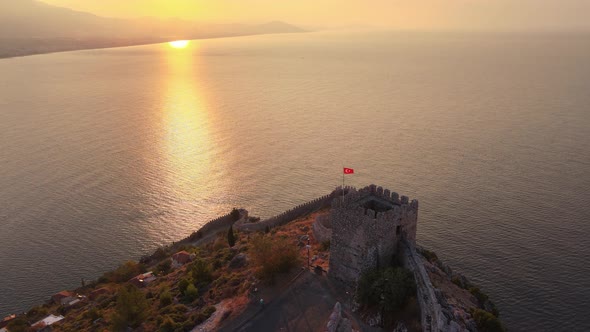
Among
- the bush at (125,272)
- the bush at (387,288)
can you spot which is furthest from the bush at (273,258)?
the bush at (125,272)

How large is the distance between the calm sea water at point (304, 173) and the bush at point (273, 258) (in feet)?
72.6

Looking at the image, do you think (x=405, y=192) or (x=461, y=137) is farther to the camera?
(x=461, y=137)

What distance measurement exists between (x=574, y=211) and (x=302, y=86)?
111338mm

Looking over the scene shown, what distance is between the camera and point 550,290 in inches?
1897

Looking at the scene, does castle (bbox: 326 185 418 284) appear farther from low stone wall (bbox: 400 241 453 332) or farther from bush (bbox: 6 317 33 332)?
bush (bbox: 6 317 33 332)

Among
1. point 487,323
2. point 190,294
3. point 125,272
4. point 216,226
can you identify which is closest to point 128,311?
point 190,294

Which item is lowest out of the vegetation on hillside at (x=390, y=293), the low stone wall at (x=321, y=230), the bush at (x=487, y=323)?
the bush at (x=487, y=323)

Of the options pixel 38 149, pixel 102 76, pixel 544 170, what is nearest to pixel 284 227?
pixel 544 170

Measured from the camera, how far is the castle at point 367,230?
31.7 m

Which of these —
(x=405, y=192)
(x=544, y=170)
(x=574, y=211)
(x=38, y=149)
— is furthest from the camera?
(x=38, y=149)

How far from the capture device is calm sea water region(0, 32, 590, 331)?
54406 millimetres

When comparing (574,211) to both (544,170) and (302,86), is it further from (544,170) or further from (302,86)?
(302,86)

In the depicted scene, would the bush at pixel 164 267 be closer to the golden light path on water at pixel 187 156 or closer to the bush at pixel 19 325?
the golden light path on water at pixel 187 156

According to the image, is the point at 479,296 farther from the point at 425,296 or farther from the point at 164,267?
the point at 164,267
